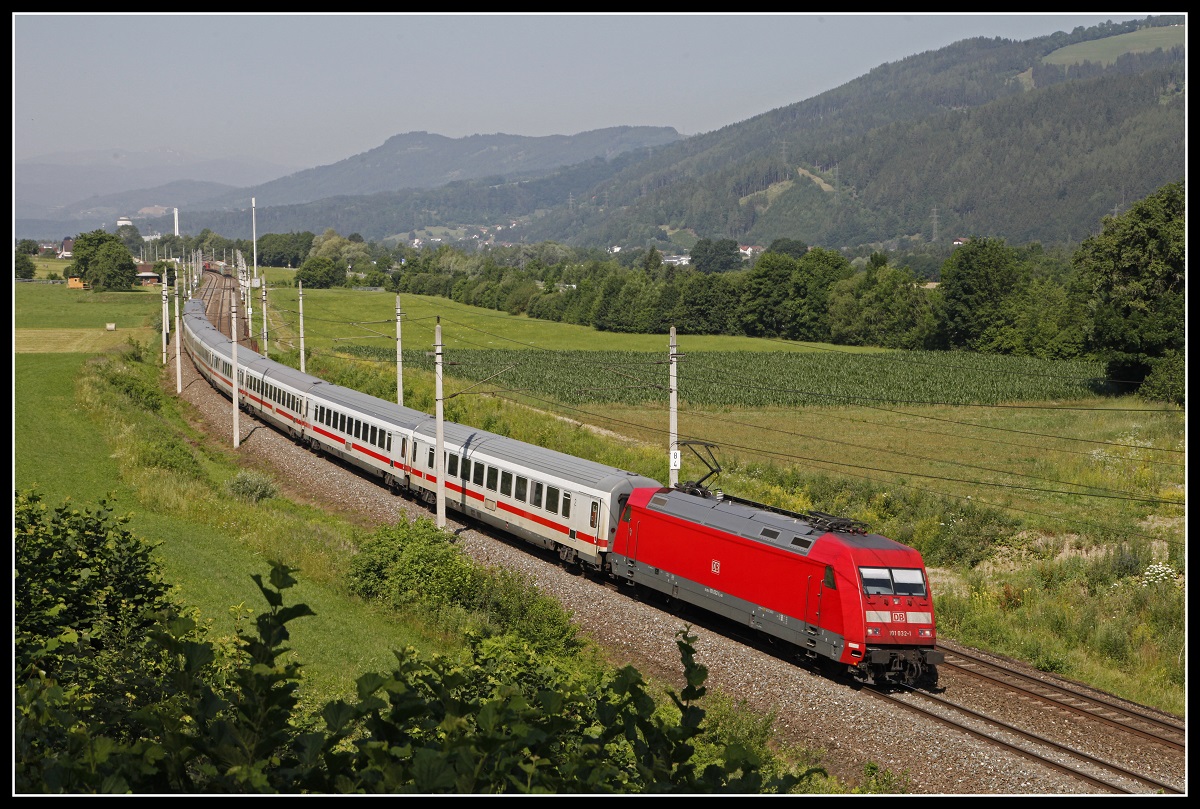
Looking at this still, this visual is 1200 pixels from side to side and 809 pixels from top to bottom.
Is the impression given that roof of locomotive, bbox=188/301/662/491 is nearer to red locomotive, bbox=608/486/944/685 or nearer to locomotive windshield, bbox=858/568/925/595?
red locomotive, bbox=608/486/944/685

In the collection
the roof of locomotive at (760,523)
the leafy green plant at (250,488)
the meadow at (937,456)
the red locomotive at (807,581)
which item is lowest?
the meadow at (937,456)

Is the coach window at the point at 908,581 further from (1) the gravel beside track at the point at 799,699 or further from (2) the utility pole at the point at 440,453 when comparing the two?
(2) the utility pole at the point at 440,453

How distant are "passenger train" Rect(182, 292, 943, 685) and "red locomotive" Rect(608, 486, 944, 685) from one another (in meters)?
0.02

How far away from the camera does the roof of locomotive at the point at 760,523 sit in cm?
2033

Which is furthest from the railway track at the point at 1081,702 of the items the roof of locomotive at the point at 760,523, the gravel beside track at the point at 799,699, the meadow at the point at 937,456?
the roof of locomotive at the point at 760,523

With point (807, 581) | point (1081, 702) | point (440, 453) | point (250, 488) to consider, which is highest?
point (440, 453)

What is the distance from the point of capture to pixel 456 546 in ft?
86.1

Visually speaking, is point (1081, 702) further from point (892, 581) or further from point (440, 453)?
point (440, 453)

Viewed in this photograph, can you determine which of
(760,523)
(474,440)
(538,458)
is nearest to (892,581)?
(760,523)

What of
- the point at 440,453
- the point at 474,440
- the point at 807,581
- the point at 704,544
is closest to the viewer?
the point at 807,581

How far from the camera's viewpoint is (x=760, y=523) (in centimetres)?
2159

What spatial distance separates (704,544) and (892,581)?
4406 mm

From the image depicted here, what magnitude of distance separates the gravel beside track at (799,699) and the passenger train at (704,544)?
639mm
